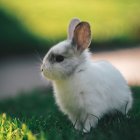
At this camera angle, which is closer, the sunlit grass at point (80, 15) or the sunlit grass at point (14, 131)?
the sunlit grass at point (14, 131)

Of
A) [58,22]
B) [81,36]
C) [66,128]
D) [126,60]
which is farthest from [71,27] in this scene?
[58,22]

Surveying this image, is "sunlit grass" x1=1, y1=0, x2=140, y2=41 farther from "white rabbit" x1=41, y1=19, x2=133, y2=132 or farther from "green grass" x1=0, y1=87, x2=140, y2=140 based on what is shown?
"white rabbit" x1=41, y1=19, x2=133, y2=132

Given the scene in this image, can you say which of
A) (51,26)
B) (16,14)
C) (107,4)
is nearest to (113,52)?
(51,26)

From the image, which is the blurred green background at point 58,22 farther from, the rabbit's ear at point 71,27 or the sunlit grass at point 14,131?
the sunlit grass at point 14,131

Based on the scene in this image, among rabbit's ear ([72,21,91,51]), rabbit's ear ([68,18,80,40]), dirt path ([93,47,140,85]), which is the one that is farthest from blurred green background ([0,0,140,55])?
rabbit's ear ([72,21,91,51])

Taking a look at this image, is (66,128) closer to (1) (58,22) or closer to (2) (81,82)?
(2) (81,82)

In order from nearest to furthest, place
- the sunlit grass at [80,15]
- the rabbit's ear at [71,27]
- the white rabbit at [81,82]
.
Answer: the white rabbit at [81,82] < the rabbit's ear at [71,27] < the sunlit grass at [80,15]

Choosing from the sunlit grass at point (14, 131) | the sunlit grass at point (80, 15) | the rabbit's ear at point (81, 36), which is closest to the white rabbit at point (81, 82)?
the rabbit's ear at point (81, 36)
